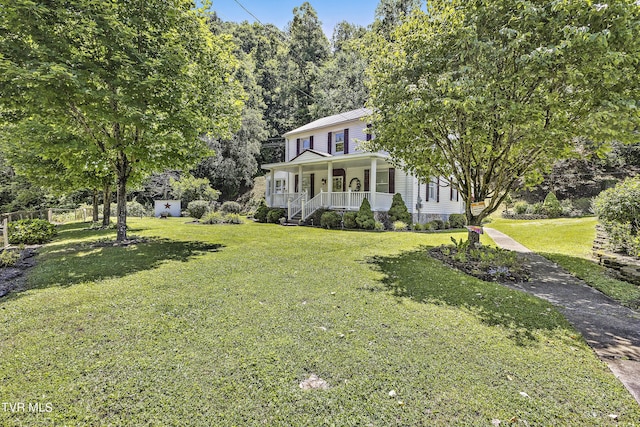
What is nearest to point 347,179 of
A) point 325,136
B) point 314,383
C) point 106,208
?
point 325,136

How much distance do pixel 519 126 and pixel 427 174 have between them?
3.37 meters

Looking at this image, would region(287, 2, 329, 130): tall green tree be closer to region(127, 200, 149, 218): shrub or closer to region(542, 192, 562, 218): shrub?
region(127, 200, 149, 218): shrub

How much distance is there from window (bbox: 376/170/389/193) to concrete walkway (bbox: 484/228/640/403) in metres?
10.9

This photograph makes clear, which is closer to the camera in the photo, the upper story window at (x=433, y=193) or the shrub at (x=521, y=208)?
the upper story window at (x=433, y=193)

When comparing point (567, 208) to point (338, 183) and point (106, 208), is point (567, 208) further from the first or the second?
point (106, 208)

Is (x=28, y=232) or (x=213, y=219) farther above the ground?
(x=213, y=219)

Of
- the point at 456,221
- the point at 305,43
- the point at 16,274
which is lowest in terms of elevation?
the point at 16,274

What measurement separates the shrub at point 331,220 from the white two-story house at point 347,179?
1.19m

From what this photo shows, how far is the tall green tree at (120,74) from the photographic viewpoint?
641 centimetres

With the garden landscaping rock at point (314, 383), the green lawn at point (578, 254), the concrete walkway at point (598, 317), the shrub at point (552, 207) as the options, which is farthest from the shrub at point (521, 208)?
the garden landscaping rock at point (314, 383)

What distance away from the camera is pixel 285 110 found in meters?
38.4

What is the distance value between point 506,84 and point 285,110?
35223 mm

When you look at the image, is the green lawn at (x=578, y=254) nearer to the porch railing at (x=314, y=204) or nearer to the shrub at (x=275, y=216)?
the porch railing at (x=314, y=204)

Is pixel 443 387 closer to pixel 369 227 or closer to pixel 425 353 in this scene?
pixel 425 353
